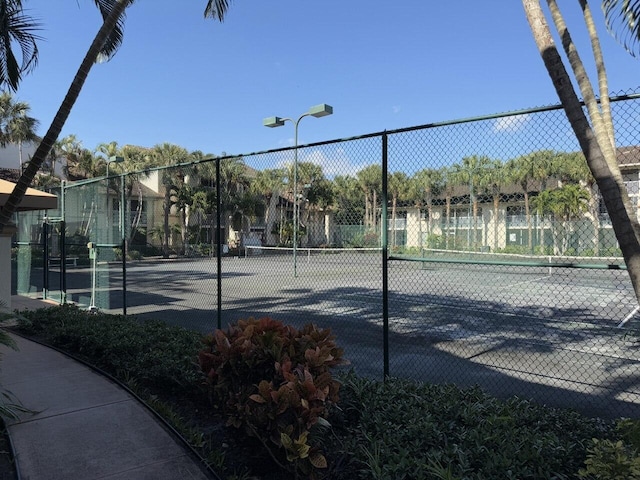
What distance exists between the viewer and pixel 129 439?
3.87 m

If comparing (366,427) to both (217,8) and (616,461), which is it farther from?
(217,8)

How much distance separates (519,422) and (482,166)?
7.50 ft

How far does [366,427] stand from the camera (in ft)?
11.6

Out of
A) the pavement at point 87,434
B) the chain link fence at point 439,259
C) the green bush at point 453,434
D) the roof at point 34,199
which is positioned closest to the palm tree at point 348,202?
→ the chain link fence at point 439,259

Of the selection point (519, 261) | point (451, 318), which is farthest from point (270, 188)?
point (451, 318)

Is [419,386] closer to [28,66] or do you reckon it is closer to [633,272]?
[633,272]

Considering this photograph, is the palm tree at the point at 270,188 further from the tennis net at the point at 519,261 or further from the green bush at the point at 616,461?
the green bush at the point at 616,461

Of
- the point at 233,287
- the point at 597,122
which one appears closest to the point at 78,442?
the point at 597,122

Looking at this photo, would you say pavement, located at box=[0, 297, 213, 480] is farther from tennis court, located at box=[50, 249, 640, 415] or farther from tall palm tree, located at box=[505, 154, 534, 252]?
tall palm tree, located at box=[505, 154, 534, 252]

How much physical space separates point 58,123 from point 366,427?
15.1ft

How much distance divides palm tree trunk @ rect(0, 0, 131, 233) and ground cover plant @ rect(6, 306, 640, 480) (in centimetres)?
246

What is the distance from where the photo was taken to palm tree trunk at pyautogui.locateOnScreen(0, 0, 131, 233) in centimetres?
490

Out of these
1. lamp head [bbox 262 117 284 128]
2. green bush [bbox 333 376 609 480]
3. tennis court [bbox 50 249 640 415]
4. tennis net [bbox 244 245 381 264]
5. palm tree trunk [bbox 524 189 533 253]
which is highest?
lamp head [bbox 262 117 284 128]

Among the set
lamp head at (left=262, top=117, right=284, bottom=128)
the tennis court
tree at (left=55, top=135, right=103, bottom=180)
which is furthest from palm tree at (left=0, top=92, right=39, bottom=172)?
lamp head at (left=262, top=117, right=284, bottom=128)
